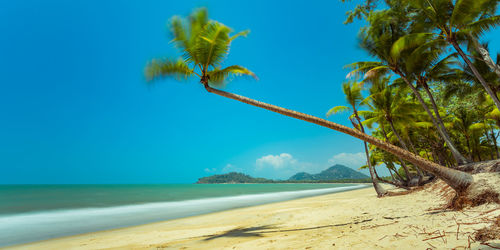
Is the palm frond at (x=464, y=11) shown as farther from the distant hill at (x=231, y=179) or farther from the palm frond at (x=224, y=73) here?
the distant hill at (x=231, y=179)

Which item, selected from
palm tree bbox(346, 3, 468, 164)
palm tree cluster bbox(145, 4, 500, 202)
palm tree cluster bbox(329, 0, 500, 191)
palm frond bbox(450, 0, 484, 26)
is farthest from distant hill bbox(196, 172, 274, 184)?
palm frond bbox(450, 0, 484, 26)

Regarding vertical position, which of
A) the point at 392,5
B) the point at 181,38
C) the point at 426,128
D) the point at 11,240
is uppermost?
the point at 392,5

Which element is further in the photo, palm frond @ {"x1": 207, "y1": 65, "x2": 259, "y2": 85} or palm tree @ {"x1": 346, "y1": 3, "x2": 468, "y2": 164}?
palm tree @ {"x1": 346, "y1": 3, "x2": 468, "y2": 164}

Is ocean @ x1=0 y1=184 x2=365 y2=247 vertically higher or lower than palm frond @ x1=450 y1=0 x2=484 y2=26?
lower

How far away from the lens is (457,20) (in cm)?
738

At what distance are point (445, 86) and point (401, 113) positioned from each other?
2.90 m

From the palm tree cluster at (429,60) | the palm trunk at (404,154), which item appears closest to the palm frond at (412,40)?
the palm tree cluster at (429,60)

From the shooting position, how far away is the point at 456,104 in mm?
14711

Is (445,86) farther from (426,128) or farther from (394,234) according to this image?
(394,234)

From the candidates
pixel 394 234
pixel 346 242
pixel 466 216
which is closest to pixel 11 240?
pixel 346 242

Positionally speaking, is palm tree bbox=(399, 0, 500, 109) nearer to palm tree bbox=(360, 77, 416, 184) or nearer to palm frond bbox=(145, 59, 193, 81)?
palm tree bbox=(360, 77, 416, 184)

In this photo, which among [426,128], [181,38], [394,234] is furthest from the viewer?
[426,128]

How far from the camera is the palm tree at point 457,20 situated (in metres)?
7.09

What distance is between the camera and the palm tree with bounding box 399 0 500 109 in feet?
23.2
